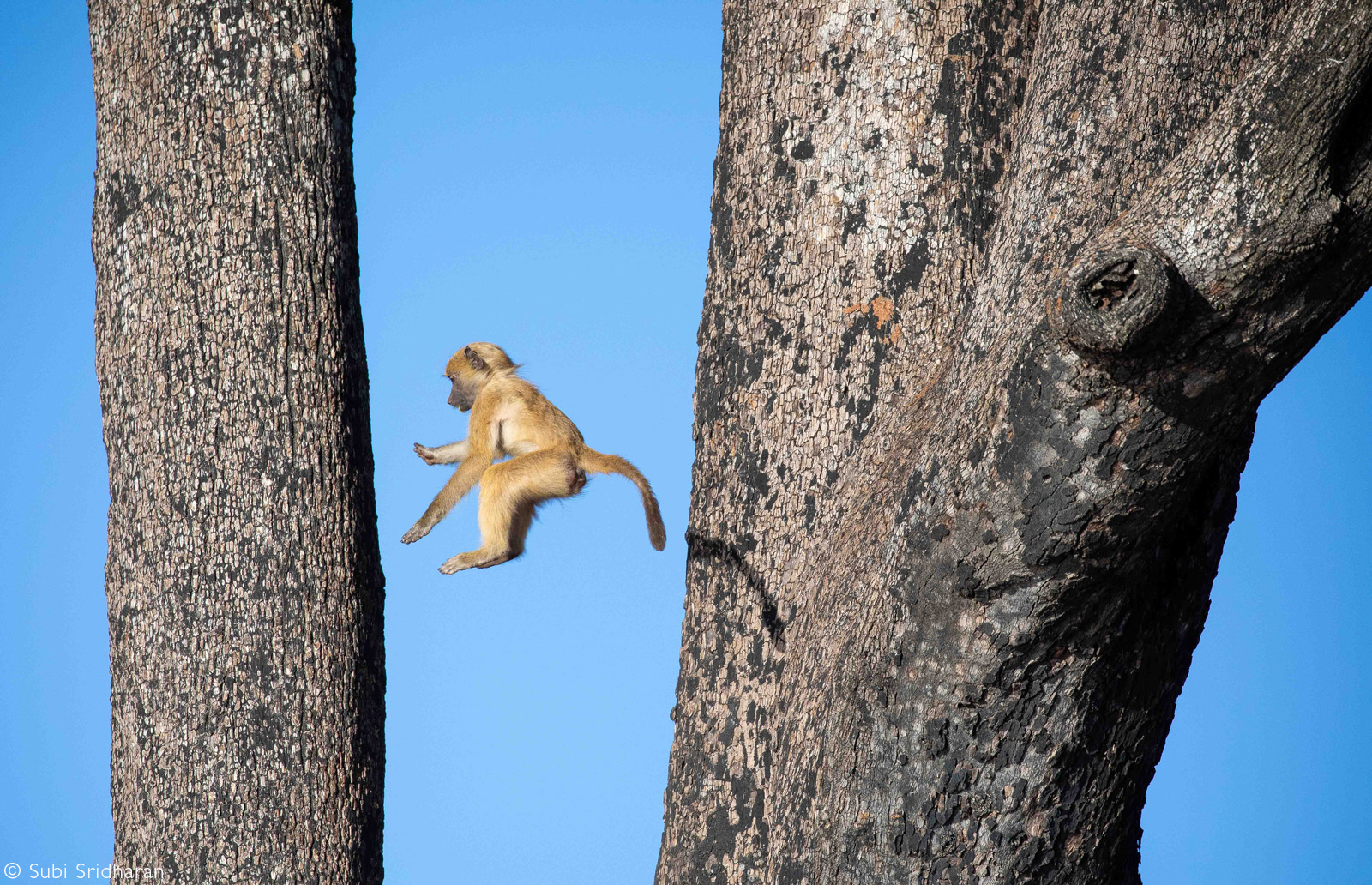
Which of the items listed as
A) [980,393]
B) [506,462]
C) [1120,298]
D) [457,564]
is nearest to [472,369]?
[506,462]

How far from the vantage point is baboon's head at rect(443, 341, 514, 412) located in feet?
14.6

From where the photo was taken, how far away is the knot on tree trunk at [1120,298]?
54.4 inches

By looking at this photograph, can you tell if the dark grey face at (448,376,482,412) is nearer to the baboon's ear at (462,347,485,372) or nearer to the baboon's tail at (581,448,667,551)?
the baboon's ear at (462,347,485,372)

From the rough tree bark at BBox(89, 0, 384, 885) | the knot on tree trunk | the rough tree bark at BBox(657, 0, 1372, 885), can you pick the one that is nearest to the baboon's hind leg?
the rough tree bark at BBox(89, 0, 384, 885)

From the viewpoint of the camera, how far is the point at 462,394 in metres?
4.50

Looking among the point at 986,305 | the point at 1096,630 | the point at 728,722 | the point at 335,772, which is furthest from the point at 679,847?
the point at 986,305

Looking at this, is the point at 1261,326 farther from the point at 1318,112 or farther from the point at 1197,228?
the point at 1318,112

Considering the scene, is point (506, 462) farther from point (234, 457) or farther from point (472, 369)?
point (234, 457)

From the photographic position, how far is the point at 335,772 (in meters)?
2.47

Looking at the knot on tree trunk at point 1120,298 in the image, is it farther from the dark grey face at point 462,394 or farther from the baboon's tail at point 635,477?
the dark grey face at point 462,394

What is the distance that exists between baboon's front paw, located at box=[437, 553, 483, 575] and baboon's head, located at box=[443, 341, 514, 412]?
2.44 ft

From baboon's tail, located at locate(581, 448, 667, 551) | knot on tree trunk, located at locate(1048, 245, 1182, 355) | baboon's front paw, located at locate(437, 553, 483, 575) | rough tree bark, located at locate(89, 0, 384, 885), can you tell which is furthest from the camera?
baboon's front paw, located at locate(437, 553, 483, 575)

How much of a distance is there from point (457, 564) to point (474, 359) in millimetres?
875

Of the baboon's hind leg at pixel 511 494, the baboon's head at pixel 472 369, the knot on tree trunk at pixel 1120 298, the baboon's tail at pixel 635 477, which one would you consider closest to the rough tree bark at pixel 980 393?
the knot on tree trunk at pixel 1120 298
